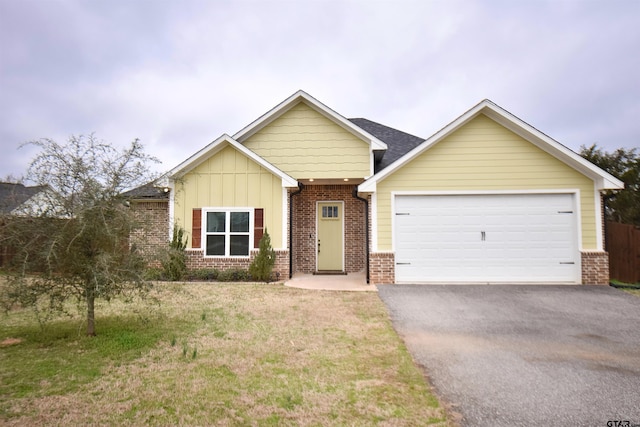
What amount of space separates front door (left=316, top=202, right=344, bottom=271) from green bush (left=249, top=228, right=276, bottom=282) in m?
2.46

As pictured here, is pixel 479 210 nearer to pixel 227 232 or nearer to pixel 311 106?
pixel 311 106

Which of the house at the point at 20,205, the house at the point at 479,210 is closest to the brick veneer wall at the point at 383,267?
the house at the point at 479,210

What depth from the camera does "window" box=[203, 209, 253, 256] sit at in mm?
11484

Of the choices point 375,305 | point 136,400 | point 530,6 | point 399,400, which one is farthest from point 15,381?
point 530,6

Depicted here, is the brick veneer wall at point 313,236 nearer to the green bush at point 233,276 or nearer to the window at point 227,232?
the window at point 227,232

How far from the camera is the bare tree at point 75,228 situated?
4.69 meters

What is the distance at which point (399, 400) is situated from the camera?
134 inches

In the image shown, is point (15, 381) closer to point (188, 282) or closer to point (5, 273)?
point (5, 273)

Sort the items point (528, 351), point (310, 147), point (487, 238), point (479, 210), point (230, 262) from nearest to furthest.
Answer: point (528, 351)
point (487, 238)
point (479, 210)
point (230, 262)
point (310, 147)

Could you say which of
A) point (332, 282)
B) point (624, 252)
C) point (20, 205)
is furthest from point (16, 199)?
point (624, 252)

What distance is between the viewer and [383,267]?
33.0 feet

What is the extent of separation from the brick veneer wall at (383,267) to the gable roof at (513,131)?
6.31 feet

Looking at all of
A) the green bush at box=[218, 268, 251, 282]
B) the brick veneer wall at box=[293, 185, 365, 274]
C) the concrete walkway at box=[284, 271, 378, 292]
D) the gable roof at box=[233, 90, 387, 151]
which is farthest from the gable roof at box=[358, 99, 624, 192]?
the green bush at box=[218, 268, 251, 282]

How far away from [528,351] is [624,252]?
27.4 feet
